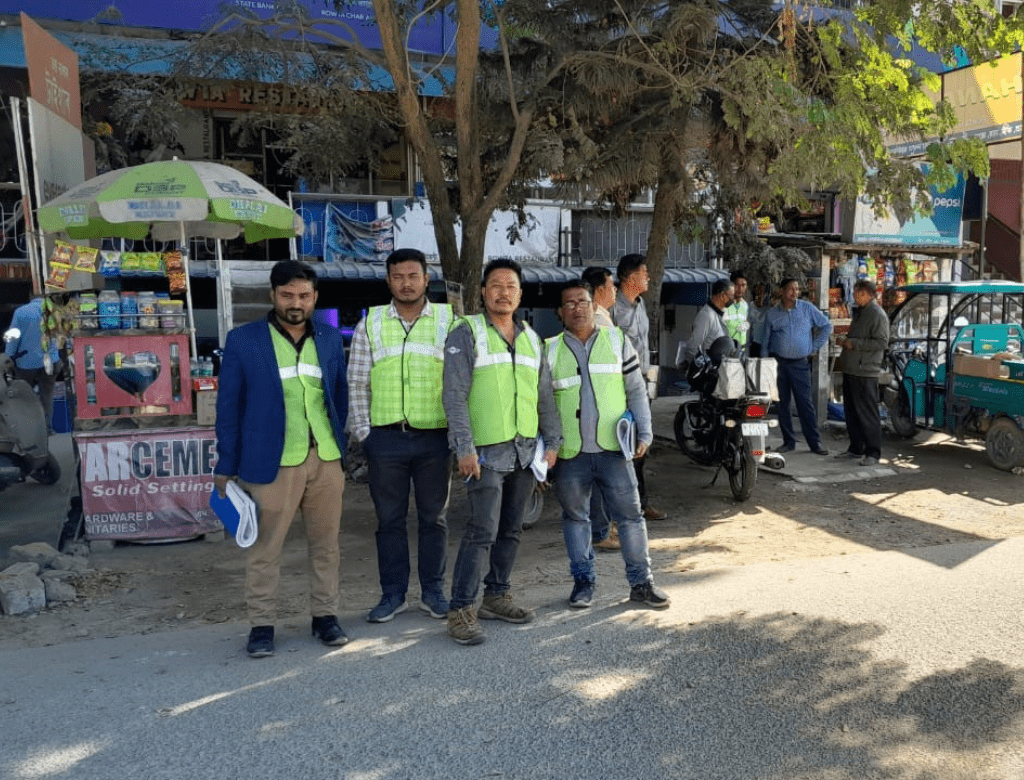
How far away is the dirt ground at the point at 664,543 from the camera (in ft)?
18.0

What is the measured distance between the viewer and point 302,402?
4.71 m

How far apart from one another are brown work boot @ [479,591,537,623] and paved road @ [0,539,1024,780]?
2.6 inches

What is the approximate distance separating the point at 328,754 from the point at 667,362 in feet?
48.2

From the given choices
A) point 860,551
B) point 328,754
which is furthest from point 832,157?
point 328,754

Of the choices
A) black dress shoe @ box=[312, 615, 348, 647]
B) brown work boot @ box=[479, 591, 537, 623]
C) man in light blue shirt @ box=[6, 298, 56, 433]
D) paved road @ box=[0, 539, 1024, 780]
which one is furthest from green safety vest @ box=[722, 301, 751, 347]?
man in light blue shirt @ box=[6, 298, 56, 433]

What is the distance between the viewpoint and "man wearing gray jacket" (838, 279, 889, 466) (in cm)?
974

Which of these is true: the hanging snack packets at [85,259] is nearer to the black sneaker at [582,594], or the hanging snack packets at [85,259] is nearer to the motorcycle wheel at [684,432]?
the black sneaker at [582,594]

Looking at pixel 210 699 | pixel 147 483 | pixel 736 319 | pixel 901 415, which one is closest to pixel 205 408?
pixel 147 483

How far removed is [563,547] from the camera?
689cm

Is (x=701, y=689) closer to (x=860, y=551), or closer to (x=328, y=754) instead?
(x=328, y=754)

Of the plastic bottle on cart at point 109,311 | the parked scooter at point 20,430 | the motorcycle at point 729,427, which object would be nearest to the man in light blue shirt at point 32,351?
the parked scooter at point 20,430

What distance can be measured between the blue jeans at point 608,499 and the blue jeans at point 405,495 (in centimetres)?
67

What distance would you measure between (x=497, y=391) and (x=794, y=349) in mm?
6358

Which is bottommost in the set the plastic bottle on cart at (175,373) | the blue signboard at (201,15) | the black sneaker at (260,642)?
the black sneaker at (260,642)
